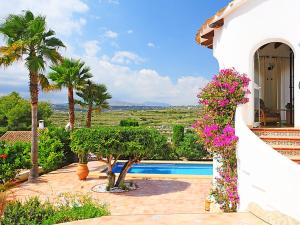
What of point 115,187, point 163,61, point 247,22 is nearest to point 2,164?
point 115,187

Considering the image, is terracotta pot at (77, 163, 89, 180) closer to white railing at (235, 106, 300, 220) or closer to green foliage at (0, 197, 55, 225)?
green foliage at (0, 197, 55, 225)

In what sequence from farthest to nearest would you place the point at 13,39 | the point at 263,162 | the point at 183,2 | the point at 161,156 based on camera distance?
the point at 183,2
the point at 161,156
the point at 13,39
the point at 263,162

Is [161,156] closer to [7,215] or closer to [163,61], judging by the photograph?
[7,215]

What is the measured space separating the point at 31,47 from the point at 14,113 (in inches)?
1769

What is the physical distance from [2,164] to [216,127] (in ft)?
36.1

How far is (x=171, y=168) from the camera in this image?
2261cm

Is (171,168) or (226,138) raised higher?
(226,138)

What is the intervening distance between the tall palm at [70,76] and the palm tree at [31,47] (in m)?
4.51

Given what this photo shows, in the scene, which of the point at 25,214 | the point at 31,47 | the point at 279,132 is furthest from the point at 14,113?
the point at 279,132

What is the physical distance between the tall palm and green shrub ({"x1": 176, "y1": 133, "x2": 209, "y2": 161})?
8014 mm

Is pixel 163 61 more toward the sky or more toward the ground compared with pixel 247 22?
more toward the sky

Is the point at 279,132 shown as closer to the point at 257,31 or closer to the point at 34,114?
the point at 257,31

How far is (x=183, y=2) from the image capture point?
26688 mm

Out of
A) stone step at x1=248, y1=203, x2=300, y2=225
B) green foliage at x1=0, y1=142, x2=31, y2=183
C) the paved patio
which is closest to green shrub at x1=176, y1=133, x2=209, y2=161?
the paved patio
